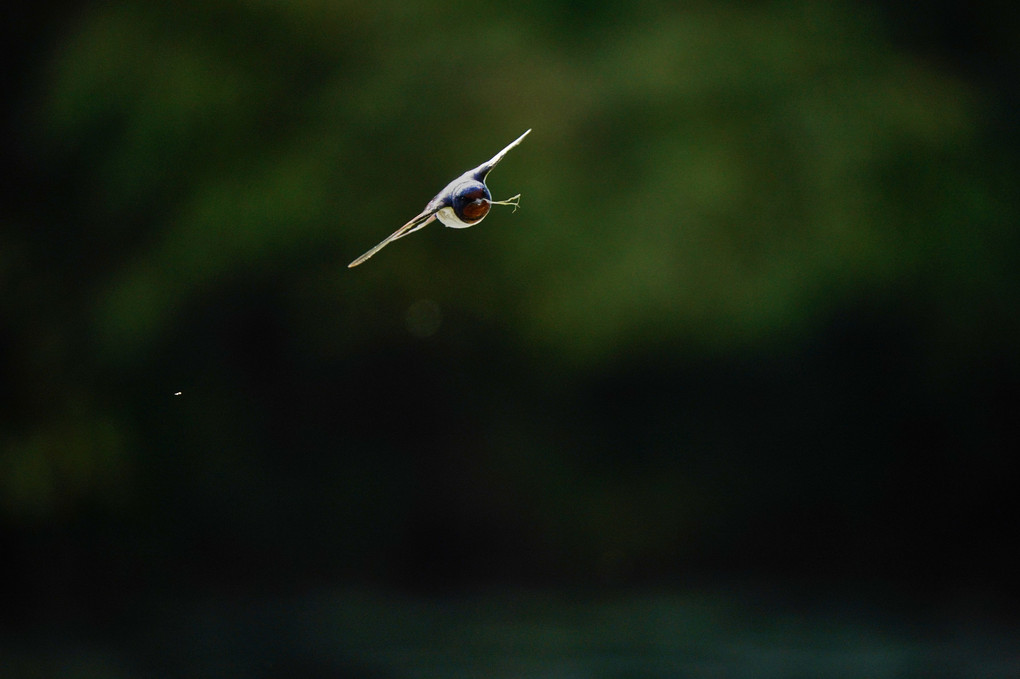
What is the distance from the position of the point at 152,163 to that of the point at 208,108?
48cm

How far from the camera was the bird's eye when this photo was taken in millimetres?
2393

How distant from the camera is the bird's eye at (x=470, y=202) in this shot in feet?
7.85

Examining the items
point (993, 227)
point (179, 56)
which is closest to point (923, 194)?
point (993, 227)

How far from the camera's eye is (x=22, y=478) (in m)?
7.19

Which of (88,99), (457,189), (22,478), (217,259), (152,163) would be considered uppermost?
(88,99)

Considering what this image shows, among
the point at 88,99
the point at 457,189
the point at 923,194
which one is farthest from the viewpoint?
the point at 88,99

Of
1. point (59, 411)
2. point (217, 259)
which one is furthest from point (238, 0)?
point (59, 411)

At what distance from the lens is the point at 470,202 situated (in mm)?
2395

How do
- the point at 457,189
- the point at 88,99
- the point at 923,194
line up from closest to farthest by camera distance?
the point at 457,189
the point at 923,194
the point at 88,99

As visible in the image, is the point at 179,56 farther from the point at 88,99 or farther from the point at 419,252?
the point at 419,252

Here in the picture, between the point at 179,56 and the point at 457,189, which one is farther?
the point at 179,56

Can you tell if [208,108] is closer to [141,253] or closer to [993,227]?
[141,253]

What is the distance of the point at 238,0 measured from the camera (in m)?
7.23

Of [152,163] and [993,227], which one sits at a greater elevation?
[152,163]
